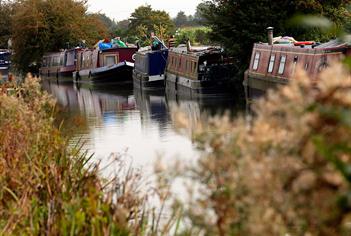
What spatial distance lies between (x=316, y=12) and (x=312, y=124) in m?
29.7

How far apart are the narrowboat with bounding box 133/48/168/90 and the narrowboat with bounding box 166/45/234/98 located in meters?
3.75

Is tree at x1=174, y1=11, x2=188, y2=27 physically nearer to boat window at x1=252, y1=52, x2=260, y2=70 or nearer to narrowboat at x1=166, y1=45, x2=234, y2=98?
narrowboat at x1=166, y1=45, x2=234, y2=98

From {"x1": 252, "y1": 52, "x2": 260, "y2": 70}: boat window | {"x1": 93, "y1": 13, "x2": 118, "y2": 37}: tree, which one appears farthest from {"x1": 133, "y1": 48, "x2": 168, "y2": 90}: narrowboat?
{"x1": 93, "y1": 13, "x2": 118, "y2": 37}: tree

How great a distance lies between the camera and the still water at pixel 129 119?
1672 cm

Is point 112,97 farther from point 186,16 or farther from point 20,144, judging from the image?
point 186,16

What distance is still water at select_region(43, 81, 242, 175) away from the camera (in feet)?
54.9

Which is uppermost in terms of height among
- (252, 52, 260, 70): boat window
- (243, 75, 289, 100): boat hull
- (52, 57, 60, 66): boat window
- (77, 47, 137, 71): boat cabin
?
(252, 52, 260, 70): boat window

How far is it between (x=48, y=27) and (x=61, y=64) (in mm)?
2810

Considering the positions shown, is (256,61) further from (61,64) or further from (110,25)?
(110,25)

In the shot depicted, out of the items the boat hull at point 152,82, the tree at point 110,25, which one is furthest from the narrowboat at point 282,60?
the tree at point 110,25

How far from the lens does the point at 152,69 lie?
3878 centimetres

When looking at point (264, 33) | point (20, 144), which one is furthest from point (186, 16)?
point (20, 144)

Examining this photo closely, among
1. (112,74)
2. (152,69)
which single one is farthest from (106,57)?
(152,69)

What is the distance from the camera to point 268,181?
2619mm
